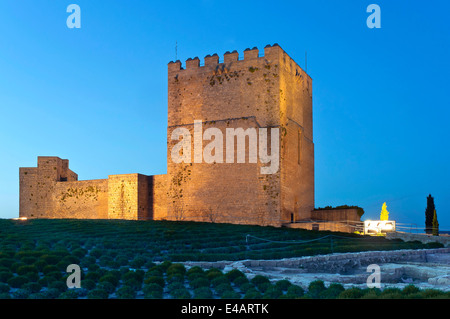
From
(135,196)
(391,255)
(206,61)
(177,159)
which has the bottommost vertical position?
(391,255)

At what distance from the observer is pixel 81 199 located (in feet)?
103

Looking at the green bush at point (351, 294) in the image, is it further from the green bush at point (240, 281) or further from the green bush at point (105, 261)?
the green bush at point (105, 261)

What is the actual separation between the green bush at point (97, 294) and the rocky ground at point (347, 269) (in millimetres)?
3698

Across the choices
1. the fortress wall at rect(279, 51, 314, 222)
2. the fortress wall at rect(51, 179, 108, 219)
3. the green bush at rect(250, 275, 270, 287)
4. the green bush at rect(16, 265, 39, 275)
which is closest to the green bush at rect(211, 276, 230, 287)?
the green bush at rect(250, 275, 270, 287)

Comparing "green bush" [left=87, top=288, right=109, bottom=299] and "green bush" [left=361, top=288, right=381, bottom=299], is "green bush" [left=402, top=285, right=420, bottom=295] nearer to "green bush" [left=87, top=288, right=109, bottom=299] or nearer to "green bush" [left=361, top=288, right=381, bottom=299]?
"green bush" [left=361, top=288, right=381, bottom=299]

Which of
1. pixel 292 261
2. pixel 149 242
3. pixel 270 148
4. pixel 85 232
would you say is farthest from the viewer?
pixel 270 148

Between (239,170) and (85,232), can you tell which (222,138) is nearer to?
(239,170)

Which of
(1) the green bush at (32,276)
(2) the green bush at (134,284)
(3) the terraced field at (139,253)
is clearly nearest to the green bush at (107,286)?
(3) the terraced field at (139,253)

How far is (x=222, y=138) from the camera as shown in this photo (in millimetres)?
27406

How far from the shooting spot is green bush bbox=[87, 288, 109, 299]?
916cm

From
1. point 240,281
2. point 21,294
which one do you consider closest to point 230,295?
point 240,281
